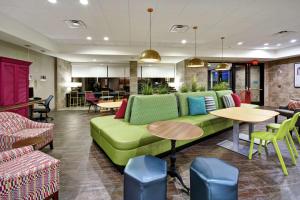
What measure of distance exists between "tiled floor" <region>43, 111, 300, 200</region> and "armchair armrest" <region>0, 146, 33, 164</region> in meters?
0.65

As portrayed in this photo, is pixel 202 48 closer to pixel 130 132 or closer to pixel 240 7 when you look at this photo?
pixel 240 7

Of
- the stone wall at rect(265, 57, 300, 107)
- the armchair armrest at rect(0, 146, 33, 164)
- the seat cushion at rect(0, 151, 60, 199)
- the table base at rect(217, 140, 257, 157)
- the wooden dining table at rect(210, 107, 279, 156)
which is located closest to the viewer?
the seat cushion at rect(0, 151, 60, 199)

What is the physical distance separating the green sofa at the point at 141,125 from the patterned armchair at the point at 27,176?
864 mm

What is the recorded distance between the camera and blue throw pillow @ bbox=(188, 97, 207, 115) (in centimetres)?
415

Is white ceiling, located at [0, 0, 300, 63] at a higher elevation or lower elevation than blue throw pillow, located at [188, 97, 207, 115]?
higher

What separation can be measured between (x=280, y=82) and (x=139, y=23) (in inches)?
324

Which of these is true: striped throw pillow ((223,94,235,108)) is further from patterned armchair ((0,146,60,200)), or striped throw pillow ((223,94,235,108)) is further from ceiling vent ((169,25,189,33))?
patterned armchair ((0,146,60,200))

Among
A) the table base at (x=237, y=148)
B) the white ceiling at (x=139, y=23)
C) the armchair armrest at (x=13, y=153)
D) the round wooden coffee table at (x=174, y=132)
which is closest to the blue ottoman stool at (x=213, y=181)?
the round wooden coffee table at (x=174, y=132)

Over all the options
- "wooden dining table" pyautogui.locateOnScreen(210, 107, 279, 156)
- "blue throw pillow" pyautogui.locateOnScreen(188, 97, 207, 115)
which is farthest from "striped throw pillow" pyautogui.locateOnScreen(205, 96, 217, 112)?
"wooden dining table" pyautogui.locateOnScreen(210, 107, 279, 156)

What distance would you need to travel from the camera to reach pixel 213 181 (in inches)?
62.6

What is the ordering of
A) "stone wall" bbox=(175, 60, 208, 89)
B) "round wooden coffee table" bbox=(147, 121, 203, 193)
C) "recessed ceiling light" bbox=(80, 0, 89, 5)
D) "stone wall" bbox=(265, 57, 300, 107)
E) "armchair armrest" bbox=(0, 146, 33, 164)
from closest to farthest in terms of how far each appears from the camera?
"armchair armrest" bbox=(0, 146, 33, 164), "round wooden coffee table" bbox=(147, 121, 203, 193), "recessed ceiling light" bbox=(80, 0, 89, 5), "stone wall" bbox=(265, 57, 300, 107), "stone wall" bbox=(175, 60, 208, 89)

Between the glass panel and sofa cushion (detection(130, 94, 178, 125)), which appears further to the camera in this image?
the glass panel

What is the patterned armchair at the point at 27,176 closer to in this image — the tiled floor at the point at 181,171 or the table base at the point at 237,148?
the tiled floor at the point at 181,171

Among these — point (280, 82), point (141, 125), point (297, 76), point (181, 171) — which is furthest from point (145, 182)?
point (280, 82)
